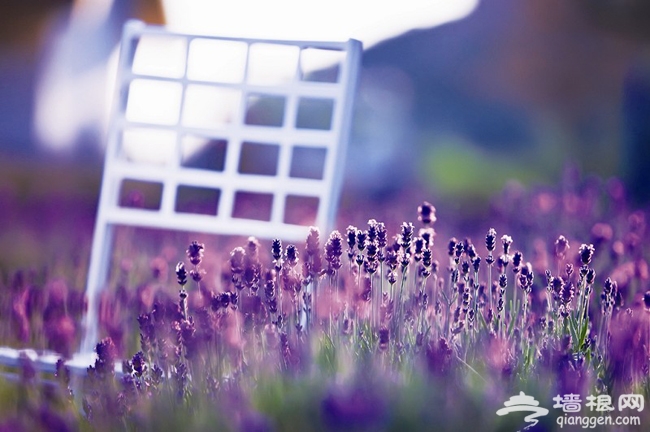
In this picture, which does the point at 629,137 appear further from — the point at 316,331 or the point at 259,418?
the point at 259,418

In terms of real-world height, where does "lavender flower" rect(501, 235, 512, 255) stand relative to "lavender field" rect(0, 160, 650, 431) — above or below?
above

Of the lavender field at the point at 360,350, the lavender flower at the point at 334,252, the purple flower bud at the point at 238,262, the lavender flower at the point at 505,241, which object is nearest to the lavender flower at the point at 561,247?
the lavender field at the point at 360,350

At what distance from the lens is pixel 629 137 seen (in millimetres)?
2965

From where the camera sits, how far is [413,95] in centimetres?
297

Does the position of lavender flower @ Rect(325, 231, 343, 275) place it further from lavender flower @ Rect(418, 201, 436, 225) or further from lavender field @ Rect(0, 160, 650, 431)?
lavender flower @ Rect(418, 201, 436, 225)

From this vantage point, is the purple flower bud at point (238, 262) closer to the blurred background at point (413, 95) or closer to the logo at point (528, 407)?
the blurred background at point (413, 95)

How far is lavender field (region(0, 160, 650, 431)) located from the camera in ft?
6.86

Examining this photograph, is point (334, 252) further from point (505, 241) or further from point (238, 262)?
point (505, 241)

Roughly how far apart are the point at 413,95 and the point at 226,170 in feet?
2.82

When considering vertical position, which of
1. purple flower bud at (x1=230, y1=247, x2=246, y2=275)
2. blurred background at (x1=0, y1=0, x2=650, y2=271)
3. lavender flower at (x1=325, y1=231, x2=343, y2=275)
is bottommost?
purple flower bud at (x1=230, y1=247, x2=246, y2=275)

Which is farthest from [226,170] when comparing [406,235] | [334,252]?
[406,235]

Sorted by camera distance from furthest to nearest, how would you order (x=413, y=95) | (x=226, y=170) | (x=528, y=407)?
(x=226, y=170), (x=413, y=95), (x=528, y=407)

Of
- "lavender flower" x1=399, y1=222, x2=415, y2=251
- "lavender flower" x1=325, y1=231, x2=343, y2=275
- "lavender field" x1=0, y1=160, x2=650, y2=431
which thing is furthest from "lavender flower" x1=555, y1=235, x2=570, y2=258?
"lavender flower" x1=325, y1=231, x2=343, y2=275

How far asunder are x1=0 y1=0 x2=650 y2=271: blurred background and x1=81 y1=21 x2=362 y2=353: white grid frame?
0.26ft
